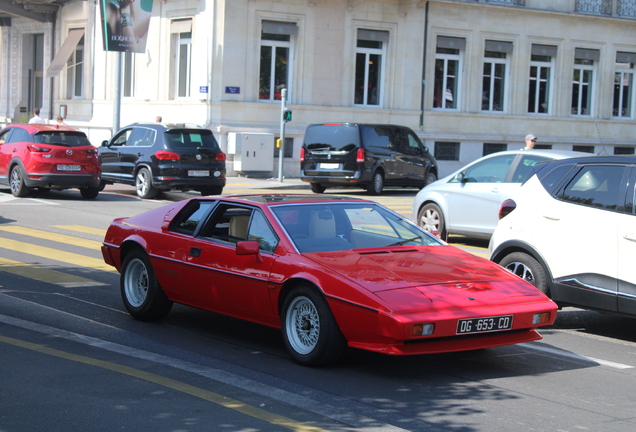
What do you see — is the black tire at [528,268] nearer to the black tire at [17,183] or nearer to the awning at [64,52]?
the black tire at [17,183]

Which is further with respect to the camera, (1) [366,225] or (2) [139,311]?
(2) [139,311]

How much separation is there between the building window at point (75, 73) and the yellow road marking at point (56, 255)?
23220 mm

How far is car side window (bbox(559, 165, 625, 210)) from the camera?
291 inches

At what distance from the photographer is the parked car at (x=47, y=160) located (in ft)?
60.8

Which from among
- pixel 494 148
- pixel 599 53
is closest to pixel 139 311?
pixel 494 148

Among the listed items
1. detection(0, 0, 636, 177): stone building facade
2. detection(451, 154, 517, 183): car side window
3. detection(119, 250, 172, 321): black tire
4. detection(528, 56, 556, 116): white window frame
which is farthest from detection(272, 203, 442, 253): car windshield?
detection(528, 56, 556, 116): white window frame

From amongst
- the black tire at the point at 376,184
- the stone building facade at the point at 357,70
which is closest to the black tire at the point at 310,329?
the black tire at the point at 376,184

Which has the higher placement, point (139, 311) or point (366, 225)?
point (366, 225)

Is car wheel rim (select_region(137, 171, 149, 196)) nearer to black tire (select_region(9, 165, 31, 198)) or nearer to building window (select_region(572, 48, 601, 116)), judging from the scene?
black tire (select_region(9, 165, 31, 198))

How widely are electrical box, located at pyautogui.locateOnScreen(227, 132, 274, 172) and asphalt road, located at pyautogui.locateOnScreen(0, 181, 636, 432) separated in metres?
19.0

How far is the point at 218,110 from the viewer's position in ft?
92.9

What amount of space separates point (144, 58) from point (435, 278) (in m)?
26.0

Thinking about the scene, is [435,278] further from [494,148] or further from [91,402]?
[494,148]

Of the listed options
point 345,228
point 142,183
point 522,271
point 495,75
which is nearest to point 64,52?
point 142,183
